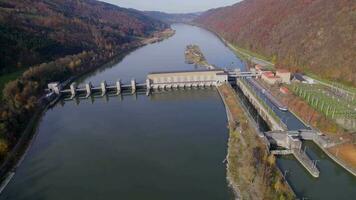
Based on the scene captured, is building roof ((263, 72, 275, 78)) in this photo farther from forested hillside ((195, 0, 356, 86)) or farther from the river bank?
the river bank

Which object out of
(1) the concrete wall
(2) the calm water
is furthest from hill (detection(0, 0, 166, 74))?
(1) the concrete wall

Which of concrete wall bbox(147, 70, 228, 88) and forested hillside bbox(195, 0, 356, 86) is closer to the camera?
forested hillside bbox(195, 0, 356, 86)

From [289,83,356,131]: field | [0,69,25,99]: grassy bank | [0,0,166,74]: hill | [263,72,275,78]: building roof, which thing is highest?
[0,0,166,74]: hill

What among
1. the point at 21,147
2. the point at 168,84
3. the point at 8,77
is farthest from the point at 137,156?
the point at 8,77

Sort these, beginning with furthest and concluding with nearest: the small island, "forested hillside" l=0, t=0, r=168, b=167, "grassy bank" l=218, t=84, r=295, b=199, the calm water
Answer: the small island
"forested hillside" l=0, t=0, r=168, b=167
the calm water
"grassy bank" l=218, t=84, r=295, b=199

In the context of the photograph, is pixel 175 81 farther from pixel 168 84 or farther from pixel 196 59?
pixel 196 59

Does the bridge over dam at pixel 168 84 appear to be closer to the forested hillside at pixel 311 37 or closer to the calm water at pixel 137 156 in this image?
the calm water at pixel 137 156

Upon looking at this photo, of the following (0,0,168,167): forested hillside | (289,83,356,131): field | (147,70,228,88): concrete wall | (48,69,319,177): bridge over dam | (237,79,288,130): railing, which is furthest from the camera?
(147,70,228,88): concrete wall
